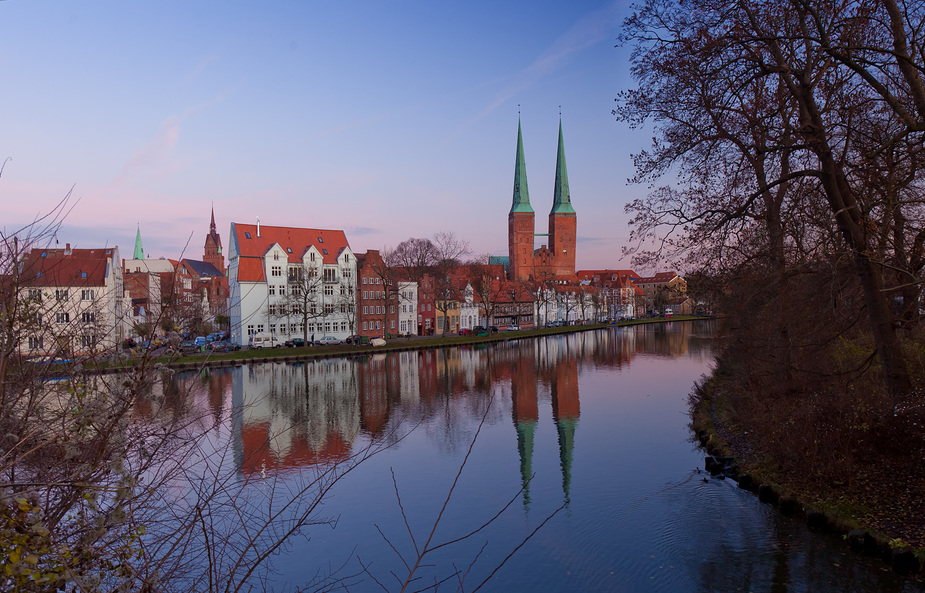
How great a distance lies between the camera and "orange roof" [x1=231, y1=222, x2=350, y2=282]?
178 ft

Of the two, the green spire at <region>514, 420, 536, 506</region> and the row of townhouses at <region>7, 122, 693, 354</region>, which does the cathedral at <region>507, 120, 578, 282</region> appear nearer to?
the row of townhouses at <region>7, 122, 693, 354</region>

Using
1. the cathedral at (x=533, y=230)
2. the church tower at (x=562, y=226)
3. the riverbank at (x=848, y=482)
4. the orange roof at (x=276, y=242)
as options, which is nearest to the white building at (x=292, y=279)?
the orange roof at (x=276, y=242)

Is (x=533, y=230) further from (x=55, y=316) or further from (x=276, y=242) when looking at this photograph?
(x=55, y=316)

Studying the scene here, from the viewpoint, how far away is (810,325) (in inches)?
655

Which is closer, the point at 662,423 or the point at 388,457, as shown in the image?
the point at 388,457

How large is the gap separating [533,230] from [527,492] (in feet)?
347

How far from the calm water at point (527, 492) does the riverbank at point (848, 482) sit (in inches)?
14.7

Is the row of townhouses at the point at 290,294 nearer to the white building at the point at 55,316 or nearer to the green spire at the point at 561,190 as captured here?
the white building at the point at 55,316

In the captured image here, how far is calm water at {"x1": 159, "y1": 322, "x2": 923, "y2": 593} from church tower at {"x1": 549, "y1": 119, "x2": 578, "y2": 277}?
9464 cm

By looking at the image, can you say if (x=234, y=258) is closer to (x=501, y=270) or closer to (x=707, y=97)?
(x=501, y=270)

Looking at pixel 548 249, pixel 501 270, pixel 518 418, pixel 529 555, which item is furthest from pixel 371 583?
pixel 548 249

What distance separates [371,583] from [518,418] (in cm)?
1316

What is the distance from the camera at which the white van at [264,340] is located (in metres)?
51.8

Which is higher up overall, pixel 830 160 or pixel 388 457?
pixel 830 160
